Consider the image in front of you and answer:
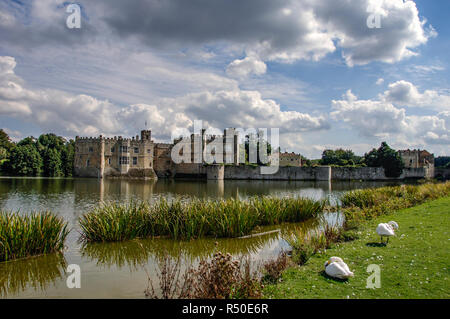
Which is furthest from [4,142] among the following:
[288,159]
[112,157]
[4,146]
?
[288,159]

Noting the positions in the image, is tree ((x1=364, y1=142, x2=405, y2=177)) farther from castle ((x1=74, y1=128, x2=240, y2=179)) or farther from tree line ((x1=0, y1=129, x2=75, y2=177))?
tree line ((x1=0, y1=129, x2=75, y2=177))

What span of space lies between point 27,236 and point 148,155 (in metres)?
51.3

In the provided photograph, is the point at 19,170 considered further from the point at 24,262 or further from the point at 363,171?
the point at 363,171

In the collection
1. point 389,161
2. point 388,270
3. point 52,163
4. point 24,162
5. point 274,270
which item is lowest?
point 274,270

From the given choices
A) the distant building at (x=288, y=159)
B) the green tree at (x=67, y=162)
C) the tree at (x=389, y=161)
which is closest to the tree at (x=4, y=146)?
the green tree at (x=67, y=162)

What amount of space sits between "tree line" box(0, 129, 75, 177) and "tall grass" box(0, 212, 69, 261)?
57.1m

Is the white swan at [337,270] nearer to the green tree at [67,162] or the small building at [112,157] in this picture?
the small building at [112,157]

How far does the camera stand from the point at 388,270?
266 inches

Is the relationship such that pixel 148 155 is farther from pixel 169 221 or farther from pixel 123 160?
pixel 169 221

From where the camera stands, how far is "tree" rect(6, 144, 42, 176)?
189ft

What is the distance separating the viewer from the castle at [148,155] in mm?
55938

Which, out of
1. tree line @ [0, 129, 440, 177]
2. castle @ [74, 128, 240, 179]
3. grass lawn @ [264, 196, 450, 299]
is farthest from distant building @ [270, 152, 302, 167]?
grass lawn @ [264, 196, 450, 299]
